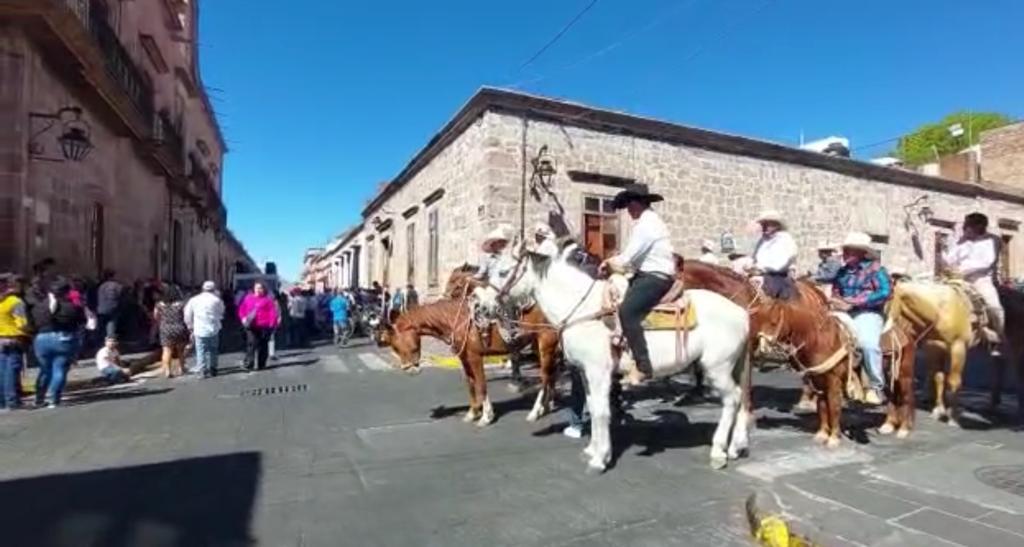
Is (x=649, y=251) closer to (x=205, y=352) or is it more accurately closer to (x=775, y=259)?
(x=775, y=259)

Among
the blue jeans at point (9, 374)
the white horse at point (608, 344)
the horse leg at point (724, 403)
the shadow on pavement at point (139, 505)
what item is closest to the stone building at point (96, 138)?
the blue jeans at point (9, 374)

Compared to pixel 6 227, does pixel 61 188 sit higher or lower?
higher

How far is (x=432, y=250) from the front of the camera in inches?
664

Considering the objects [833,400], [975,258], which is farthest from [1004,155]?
[833,400]

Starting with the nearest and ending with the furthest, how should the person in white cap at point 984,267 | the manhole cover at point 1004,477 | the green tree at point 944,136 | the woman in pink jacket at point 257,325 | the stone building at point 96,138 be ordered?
the manhole cover at point 1004,477 → the person in white cap at point 984,267 → the stone building at point 96,138 → the woman in pink jacket at point 257,325 → the green tree at point 944,136

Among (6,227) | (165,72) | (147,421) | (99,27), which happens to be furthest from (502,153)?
(165,72)

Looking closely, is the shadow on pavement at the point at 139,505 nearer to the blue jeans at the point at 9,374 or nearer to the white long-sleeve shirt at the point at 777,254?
the blue jeans at the point at 9,374

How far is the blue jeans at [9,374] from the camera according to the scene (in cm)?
893

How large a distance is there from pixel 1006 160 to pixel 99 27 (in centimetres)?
3418

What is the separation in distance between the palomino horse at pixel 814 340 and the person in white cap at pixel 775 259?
0.37 feet

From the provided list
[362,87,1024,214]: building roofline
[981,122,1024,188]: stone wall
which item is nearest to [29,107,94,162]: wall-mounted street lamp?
[362,87,1024,214]: building roofline

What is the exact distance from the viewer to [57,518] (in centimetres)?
459

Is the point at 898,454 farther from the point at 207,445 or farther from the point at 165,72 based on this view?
the point at 165,72

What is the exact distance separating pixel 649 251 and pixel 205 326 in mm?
9759
